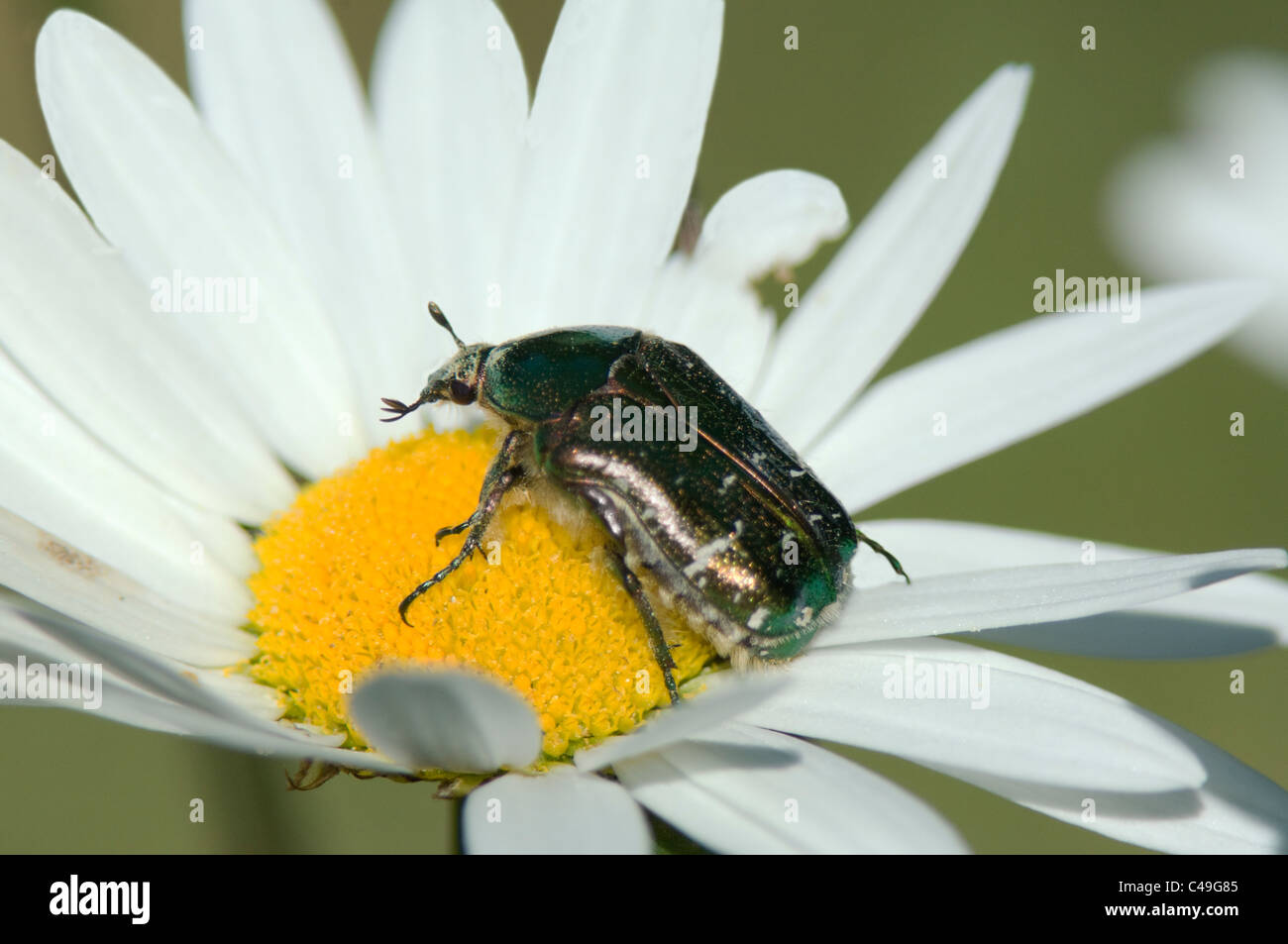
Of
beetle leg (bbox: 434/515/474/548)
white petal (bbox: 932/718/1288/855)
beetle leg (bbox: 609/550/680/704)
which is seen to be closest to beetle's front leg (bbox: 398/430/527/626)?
beetle leg (bbox: 434/515/474/548)

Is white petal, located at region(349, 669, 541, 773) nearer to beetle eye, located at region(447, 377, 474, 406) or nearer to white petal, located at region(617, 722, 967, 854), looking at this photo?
white petal, located at region(617, 722, 967, 854)

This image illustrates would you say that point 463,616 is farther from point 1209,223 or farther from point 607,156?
point 1209,223

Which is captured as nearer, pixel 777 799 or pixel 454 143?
pixel 777 799

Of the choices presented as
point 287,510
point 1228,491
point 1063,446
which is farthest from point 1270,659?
point 287,510

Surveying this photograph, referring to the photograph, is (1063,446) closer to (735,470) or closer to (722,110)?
(722,110)

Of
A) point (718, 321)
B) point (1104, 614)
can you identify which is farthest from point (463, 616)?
point (1104, 614)

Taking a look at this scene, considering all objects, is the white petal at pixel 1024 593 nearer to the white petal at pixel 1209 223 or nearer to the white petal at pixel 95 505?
the white petal at pixel 95 505

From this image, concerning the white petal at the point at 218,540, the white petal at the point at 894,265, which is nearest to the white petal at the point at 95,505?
the white petal at the point at 218,540

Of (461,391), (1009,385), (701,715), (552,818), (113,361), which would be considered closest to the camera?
(701,715)
